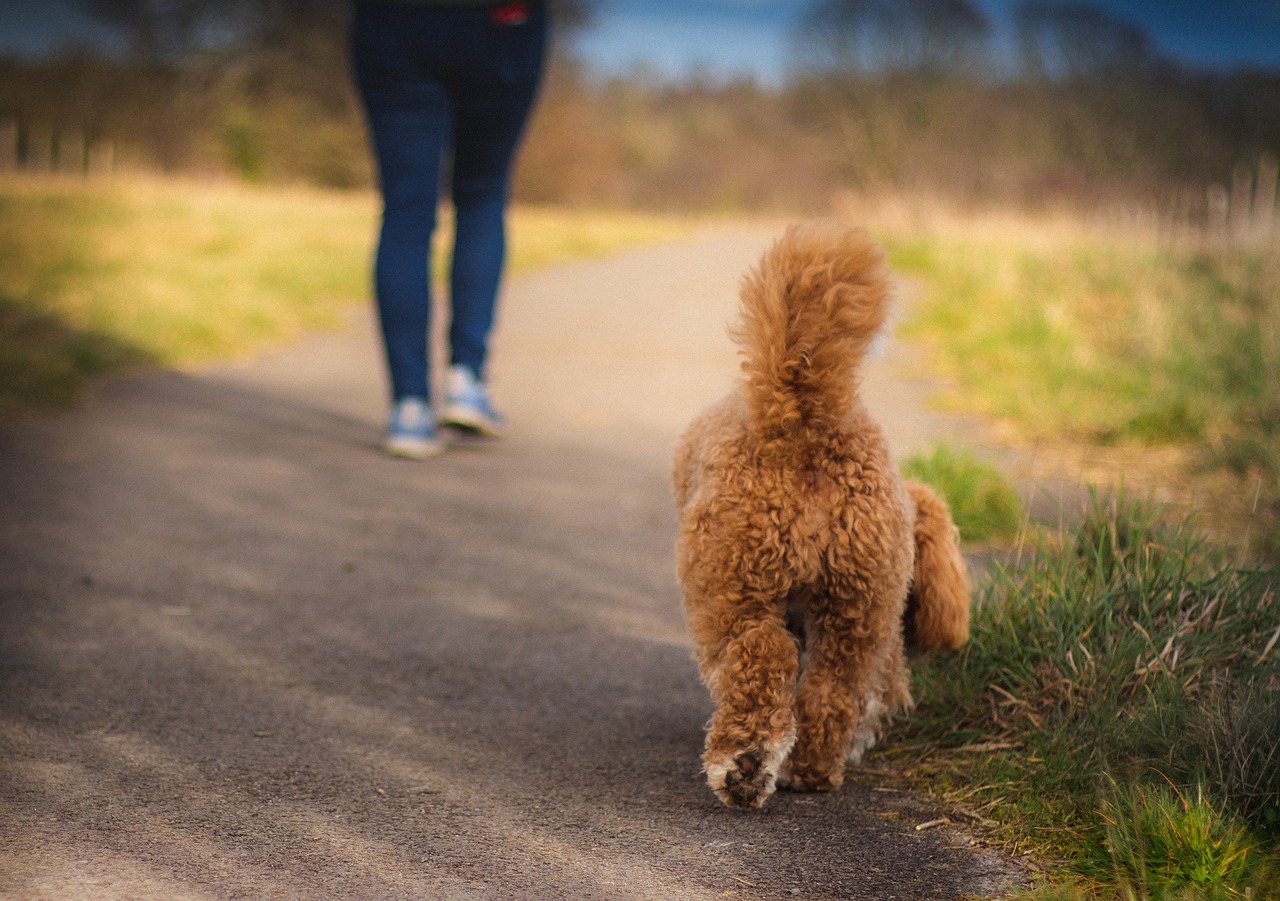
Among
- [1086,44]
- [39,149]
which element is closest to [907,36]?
[1086,44]

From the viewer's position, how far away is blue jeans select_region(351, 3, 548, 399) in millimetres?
5367

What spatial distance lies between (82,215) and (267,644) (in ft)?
45.0

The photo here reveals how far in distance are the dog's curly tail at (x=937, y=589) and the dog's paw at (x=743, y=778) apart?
24.7 inches

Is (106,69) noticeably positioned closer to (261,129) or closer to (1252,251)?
(261,129)

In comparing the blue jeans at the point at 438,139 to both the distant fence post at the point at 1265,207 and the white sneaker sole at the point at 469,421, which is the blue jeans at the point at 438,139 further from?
the distant fence post at the point at 1265,207

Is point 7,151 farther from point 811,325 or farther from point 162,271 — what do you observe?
point 811,325

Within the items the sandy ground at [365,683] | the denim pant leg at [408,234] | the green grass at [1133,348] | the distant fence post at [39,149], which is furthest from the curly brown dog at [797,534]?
the distant fence post at [39,149]

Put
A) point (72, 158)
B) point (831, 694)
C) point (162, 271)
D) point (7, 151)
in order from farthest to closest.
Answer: point (72, 158)
point (7, 151)
point (162, 271)
point (831, 694)

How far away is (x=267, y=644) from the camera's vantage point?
3412 millimetres

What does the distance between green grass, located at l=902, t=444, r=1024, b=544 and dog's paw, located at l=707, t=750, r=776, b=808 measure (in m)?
2.18

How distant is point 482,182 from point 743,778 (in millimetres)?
4090

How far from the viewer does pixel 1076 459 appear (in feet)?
19.2

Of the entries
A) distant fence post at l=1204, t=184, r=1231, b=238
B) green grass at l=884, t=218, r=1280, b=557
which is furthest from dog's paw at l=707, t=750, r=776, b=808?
distant fence post at l=1204, t=184, r=1231, b=238

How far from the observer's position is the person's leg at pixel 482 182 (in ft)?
18.5
